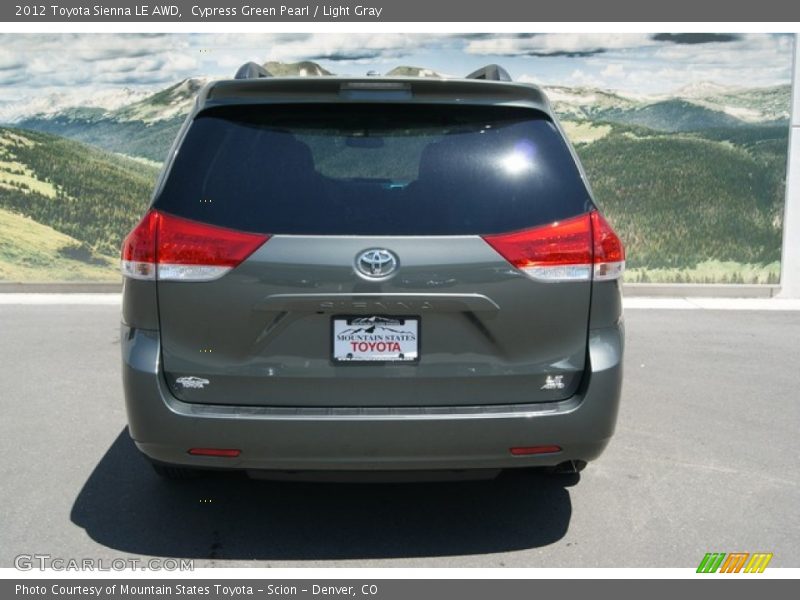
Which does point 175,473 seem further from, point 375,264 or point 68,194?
point 68,194

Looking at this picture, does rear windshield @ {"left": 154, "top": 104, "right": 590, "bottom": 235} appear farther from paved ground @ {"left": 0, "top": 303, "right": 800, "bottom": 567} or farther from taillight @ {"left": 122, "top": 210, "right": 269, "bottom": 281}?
paved ground @ {"left": 0, "top": 303, "right": 800, "bottom": 567}

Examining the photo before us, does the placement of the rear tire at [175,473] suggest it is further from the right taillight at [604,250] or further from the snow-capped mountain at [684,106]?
the snow-capped mountain at [684,106]

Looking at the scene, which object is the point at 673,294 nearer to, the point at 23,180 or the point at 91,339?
the point at 91,339

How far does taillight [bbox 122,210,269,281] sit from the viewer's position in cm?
314

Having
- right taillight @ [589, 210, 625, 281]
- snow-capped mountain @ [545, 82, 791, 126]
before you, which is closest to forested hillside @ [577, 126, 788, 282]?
snow-capped mountain @ [545, 82, 791, 126]

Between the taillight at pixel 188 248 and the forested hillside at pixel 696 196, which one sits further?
the forested hillside at pixel 696 196

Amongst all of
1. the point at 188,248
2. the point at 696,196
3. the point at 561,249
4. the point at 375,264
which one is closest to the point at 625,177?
the point at 696,196

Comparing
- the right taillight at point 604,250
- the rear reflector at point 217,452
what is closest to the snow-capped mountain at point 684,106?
the right taillight at point 604,250

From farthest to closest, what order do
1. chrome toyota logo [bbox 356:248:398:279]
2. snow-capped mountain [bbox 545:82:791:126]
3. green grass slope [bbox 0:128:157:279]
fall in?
green grass slope [bbox 0:128:157:279]
snow-capped mountain [bbox 545:82:791:126]
chrome toyota logo [bbox 356:248:398:279]

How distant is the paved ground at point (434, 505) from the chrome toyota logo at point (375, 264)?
1243mm

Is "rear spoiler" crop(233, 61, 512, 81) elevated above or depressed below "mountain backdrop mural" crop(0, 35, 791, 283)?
above

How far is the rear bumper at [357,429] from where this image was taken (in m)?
3.16

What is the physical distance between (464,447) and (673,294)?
8.39 metres

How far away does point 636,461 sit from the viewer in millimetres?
4734
